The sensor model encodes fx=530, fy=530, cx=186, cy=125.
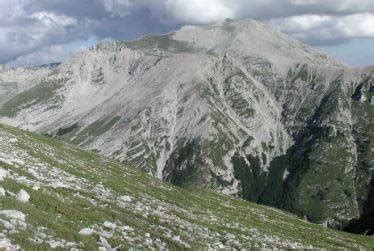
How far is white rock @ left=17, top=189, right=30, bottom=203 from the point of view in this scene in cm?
2704

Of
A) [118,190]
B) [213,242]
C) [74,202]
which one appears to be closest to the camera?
[74,202]

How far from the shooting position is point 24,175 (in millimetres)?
37719

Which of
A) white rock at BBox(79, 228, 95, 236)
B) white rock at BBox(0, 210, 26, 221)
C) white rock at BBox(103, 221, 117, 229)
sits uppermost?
white rock at BBox(0, 210, 26, 221)

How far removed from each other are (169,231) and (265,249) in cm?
927

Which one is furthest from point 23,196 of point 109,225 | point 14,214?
point 109,225

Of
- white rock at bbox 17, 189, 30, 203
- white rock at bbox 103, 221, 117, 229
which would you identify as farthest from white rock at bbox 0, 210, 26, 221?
white rock at bbox 103, 221, 117, 229

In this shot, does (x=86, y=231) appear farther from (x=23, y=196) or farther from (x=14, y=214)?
(x=23, y=196)

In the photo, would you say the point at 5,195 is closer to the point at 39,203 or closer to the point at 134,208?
the point at 39,203

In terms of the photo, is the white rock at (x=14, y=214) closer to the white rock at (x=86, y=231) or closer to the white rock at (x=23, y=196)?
the white rock at (x=86, y=231)

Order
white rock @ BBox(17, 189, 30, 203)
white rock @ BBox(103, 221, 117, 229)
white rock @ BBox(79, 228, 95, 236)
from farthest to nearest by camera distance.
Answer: white rock @ BBox(103, 221, 117, 229) < white rock @ BBox(17, 189, 30, 203) < white rock @ BBox(79, 228, 95, 236)

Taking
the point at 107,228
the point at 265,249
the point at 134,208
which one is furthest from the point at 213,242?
the point at 107,228

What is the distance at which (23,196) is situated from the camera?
27438 mm

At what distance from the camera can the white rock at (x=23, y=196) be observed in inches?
1064

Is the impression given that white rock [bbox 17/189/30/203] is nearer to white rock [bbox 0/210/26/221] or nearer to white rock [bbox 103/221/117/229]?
white rock [bbox 0/210/26/221]
